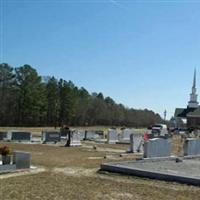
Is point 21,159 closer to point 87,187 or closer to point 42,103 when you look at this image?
point 87,187

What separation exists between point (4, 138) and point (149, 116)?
106 metres

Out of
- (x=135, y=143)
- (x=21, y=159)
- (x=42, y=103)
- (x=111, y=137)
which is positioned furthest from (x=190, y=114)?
(x=21, y=159)

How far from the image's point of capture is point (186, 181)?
13.5 meters

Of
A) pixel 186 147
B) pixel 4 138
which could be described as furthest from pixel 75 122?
pixel 186 147

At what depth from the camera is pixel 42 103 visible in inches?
3418

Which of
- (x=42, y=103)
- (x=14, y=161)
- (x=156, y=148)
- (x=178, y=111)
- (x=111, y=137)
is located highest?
(x=178, y=111)

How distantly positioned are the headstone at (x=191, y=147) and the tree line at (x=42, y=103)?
60.9m

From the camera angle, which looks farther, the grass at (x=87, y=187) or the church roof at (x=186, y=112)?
the church roof at (x=186, y=112)

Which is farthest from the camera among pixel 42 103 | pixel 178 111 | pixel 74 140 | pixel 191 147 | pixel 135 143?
pixel 178 111

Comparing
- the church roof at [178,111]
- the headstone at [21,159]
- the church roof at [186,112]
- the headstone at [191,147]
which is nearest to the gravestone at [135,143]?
the headstone at [191,147]

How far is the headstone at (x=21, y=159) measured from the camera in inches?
591

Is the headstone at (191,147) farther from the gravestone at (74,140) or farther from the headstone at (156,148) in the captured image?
the gravestone at (74,140)

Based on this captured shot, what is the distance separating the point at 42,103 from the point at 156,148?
67153 mm

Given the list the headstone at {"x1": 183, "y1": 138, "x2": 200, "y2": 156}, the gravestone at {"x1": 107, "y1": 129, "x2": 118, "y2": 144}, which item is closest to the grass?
the headstone at {"x1": 183, "y1": 138, "x2": 200, "y2": 156}
